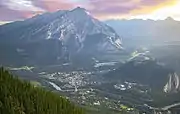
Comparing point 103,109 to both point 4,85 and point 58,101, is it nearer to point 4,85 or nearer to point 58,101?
point 58,101

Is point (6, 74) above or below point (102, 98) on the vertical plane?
above

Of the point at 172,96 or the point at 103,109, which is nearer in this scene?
the point at 103,109

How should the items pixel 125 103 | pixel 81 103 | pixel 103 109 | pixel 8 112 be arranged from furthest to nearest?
pixel 125 103
pixel 81 103
pixel 103 109
pixel 8 112

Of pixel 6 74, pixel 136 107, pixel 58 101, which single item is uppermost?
pixel 6 74

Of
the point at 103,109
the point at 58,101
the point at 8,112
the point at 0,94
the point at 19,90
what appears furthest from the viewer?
the point at 103,109

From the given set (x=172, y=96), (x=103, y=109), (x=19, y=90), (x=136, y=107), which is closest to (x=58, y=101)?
(x=19, y=90)

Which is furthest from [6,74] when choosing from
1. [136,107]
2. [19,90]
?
[136,107]
